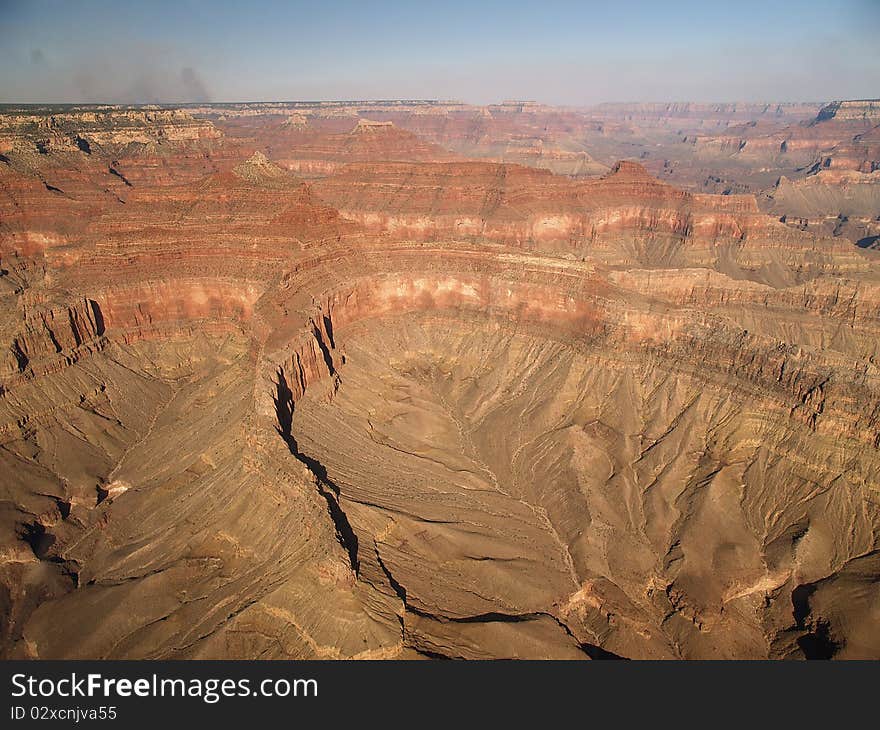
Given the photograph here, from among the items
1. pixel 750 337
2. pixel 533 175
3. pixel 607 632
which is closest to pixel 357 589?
pixel 607 632

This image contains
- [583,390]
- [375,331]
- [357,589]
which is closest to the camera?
[357,589]

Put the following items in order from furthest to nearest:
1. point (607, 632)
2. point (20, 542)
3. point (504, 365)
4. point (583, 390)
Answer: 1. point (504, 365)
2. point (583, 390)
3. point (20, 542)
4. point (607, 632)

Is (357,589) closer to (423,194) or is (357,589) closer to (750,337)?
(750,337)

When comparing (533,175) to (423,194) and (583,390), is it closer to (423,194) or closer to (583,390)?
(423,194)

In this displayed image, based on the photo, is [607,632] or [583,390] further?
[583,390]

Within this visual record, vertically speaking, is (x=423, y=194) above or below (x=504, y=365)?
above

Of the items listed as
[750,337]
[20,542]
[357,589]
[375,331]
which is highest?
[375,331]
